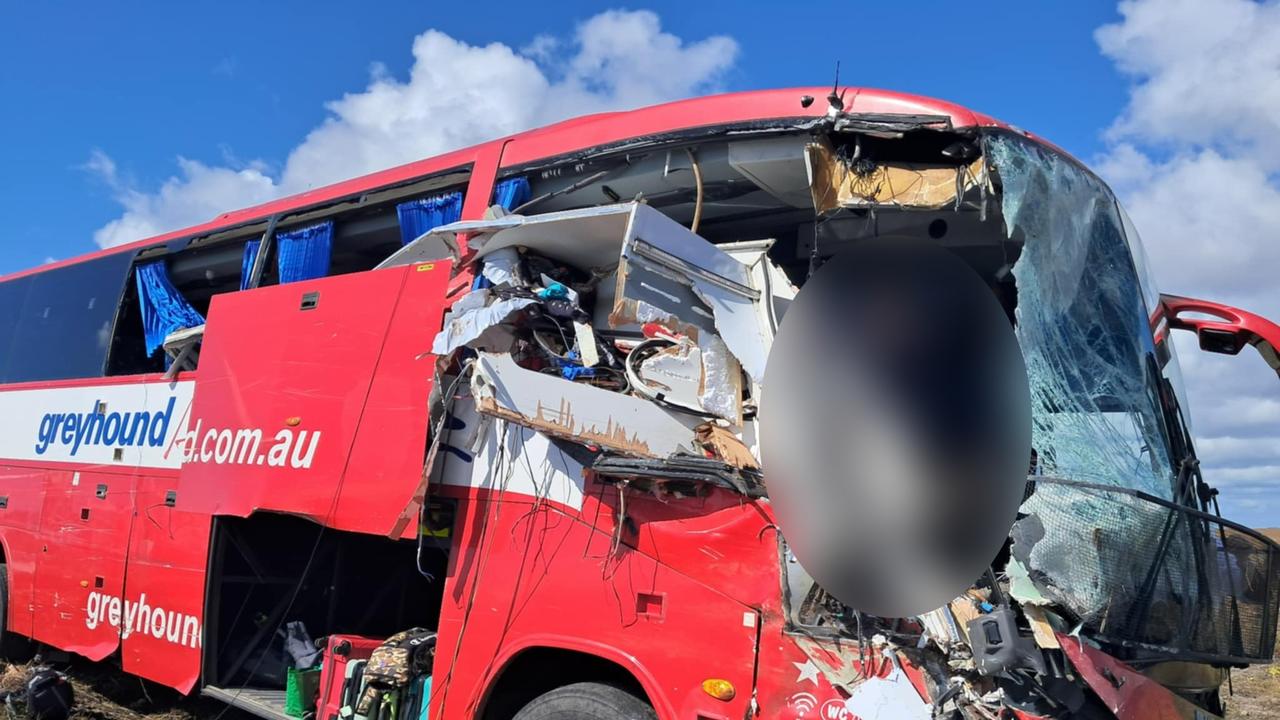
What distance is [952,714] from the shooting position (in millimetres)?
3039

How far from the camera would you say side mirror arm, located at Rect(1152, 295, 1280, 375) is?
4.93m

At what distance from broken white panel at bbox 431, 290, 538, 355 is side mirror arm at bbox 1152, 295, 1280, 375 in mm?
3392

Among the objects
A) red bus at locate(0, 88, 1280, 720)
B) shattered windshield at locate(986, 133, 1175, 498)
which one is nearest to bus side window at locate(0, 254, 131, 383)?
red bus at locate(0, 88, 1280, 720)

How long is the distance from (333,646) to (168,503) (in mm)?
2154

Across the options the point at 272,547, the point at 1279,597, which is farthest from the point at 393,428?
the point at 1279,597

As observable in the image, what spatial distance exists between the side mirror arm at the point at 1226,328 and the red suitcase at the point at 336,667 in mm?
4749

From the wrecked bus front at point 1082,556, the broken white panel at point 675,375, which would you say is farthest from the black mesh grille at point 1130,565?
the broken white panel at point 675,375

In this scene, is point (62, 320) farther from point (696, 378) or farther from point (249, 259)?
point (696, 378)

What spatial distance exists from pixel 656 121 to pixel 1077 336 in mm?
2065

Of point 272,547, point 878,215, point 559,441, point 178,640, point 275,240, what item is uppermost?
point 275,240

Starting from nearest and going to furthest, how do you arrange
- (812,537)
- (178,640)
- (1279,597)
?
(812,537) → (1279,597) → (178,640)

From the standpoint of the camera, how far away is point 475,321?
4340 mm

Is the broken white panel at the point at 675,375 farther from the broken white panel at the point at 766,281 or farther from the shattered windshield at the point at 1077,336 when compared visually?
the shattered windshield at the point at 1077,336

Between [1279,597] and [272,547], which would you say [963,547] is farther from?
[272,547]
